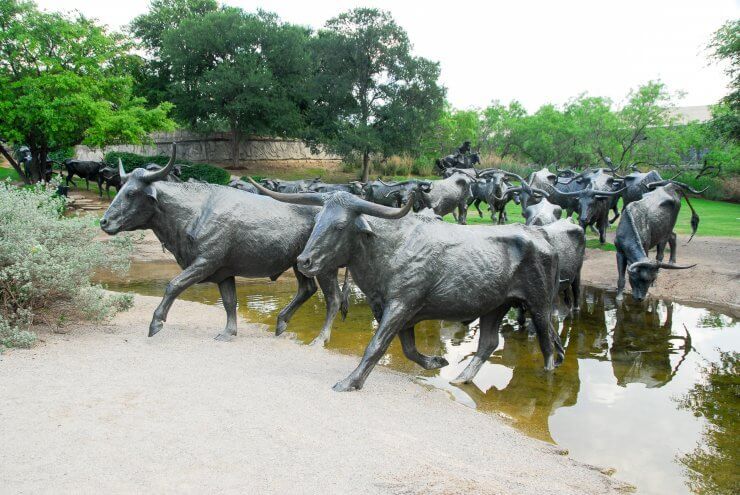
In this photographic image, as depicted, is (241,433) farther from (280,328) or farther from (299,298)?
(299,298)

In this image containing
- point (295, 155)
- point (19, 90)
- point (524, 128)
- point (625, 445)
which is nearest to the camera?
point (625, 445)

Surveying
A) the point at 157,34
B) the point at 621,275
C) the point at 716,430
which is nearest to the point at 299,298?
the point at 716,430

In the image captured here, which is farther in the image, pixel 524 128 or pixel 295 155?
pixel 524 128

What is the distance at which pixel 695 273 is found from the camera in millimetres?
11977

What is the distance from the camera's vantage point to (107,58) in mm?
26000

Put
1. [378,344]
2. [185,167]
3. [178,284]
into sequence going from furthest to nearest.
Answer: [185,167] < [178,284] < [378,344]

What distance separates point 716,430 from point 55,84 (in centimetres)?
2546

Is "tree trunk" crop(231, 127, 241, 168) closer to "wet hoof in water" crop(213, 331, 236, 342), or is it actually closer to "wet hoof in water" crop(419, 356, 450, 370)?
"wet hoof in water" crop(213, 331, 236, 342)

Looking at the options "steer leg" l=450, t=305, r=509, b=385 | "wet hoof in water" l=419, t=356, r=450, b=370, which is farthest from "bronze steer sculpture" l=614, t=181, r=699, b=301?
"wet hoof in water" l=419, t=356, r=450, b=370

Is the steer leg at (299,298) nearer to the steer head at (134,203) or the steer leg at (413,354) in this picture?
the steer head at (134,203)

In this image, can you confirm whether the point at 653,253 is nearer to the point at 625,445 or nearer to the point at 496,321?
the point at 496,321

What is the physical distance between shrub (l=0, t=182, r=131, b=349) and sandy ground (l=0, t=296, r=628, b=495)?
0.77m

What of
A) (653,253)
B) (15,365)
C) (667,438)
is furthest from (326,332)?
(653,253)

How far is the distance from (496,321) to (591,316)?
393 cm
